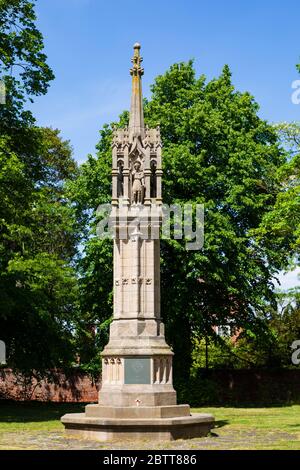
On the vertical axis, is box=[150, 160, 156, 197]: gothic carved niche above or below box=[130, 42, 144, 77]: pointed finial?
below

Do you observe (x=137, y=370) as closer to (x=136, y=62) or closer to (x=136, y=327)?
(x=136, y=327)

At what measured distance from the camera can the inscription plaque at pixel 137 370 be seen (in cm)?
1600

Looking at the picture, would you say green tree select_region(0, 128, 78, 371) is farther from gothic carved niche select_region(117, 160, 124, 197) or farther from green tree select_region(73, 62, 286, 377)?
gothic carved niche select_region(117, 160, 124, 197)

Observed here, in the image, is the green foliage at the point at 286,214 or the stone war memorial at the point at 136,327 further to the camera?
the green foliage at the point at 286,214

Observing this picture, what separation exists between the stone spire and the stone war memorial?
0.09ft

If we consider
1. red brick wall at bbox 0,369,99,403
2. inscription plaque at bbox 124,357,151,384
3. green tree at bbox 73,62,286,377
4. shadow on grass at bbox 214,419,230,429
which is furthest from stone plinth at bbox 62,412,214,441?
red brick wall at bbox 0,369,99,403

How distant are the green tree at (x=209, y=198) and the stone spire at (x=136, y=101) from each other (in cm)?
909

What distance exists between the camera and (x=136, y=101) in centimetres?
1830

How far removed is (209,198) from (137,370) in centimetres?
1518

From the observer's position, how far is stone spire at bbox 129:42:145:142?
17906 mm

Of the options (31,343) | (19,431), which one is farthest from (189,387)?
(19,431)

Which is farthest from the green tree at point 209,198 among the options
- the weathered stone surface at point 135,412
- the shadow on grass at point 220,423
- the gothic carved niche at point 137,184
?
the weathered stone surface at point 135,412

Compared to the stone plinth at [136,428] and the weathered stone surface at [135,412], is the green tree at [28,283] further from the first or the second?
the stone plinth at [136,428]

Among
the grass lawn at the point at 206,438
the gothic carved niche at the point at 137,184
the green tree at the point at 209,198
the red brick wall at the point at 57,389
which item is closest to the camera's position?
the grass lawn at the point at 206,438
